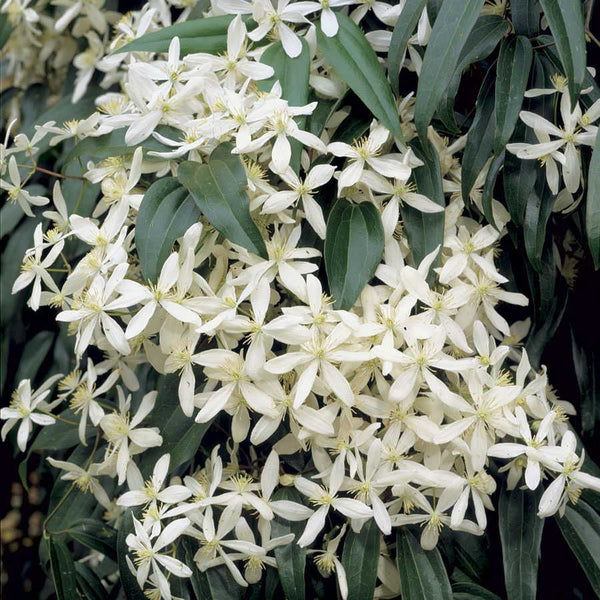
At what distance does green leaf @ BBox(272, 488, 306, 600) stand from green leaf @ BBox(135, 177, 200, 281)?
9.9 inches

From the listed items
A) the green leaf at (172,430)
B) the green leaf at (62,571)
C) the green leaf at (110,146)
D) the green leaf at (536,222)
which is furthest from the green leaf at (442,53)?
the green leaf at (62,571)

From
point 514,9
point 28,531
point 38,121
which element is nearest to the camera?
point 514,9

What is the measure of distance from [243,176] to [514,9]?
0.33 m

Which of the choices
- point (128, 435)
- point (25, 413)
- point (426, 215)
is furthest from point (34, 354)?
point (426, 215)

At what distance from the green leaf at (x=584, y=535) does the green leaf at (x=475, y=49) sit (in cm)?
41

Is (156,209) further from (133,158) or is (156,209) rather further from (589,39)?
(589,39)

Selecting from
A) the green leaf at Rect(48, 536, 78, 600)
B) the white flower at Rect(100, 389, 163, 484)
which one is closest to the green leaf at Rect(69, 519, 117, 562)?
the green leaf at Rect(48, 536, 78, 600)

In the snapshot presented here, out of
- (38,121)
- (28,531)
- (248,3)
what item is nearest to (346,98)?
(248,3)

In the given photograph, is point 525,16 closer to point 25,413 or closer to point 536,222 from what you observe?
point 536,222

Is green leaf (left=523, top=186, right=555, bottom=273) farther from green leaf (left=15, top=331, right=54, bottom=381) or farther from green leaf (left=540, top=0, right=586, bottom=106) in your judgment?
green leaf (left=15, top=331, right=54, bottom=381)

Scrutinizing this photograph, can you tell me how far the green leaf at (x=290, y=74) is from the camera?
75cm

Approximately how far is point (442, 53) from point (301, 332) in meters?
0.28

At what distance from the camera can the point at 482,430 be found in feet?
2.29

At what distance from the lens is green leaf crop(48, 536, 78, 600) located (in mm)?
826
